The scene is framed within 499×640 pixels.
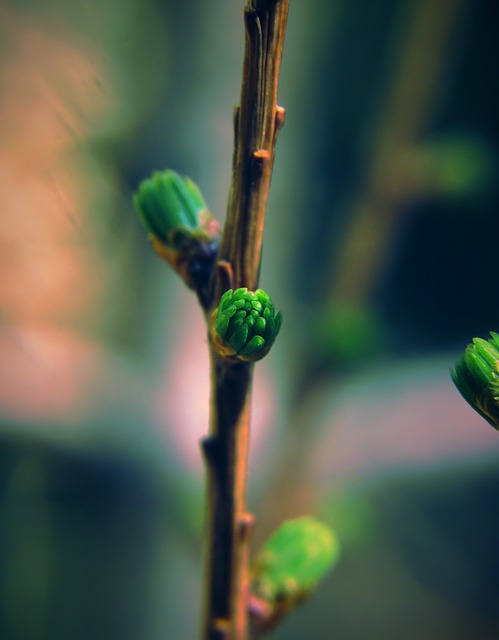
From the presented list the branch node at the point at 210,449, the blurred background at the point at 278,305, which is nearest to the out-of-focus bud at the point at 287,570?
the branch node at the point at 210,449

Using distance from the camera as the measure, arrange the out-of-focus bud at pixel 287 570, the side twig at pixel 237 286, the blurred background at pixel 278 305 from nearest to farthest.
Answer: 1. the side twig at pixel 237 286
2. the out-of-focus bud at pixel 287 570
3. the blurred background at pixel 278 305

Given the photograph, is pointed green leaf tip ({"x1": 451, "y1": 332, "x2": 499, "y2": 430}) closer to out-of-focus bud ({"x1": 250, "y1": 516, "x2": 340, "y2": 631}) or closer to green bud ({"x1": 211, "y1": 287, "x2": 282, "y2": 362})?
green bud ({"x1": 211, "y1": 287, "x2": 282, "y2": 362})

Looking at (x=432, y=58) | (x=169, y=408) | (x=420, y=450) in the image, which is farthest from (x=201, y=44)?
(x=420, y=450)

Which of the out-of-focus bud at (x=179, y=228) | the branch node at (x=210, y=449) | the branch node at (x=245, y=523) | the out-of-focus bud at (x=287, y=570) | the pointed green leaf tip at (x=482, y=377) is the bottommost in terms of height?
the out-of-focus bud at (x=287, y=570)

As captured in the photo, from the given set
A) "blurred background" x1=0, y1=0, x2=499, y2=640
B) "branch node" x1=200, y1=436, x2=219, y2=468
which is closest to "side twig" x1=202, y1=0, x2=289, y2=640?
"branch node" x1=200, y1=436, x2=219, y2=468

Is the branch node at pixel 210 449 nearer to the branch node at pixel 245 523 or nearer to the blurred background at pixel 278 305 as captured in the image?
the branch node at pixel 245 523

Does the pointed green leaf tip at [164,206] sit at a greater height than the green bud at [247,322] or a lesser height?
greater
